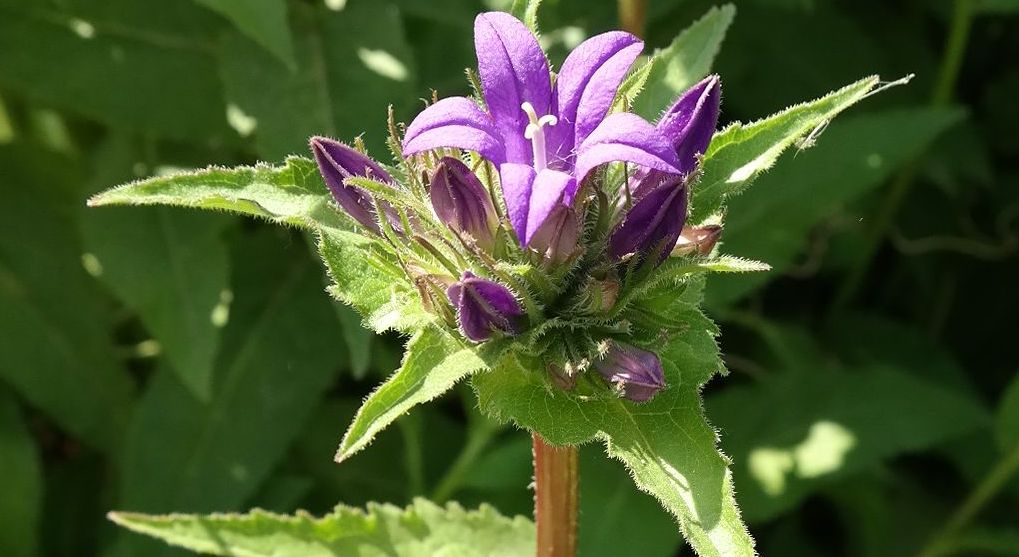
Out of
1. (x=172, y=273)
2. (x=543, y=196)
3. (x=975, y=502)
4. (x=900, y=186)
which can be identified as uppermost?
(x=900, y=186)

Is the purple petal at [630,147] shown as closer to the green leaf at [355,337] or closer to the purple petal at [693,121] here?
the purple petal at [693,121]

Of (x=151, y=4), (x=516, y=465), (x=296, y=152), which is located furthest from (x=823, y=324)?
(x=151, y=4)

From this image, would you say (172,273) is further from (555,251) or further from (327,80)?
(555,251)

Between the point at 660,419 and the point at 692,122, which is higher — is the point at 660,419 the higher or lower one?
the lower one

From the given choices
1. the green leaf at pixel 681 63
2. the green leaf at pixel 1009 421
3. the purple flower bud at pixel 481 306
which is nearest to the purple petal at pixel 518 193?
the purple flower bud at pixel 481 306

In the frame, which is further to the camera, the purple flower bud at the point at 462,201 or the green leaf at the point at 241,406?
the green leaf at the point at 241,406

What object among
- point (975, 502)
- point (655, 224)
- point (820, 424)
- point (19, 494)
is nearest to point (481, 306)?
point (655, 224)
